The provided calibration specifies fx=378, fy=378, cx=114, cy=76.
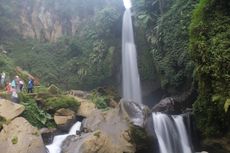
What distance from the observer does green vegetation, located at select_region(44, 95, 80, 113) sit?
20.3 metres

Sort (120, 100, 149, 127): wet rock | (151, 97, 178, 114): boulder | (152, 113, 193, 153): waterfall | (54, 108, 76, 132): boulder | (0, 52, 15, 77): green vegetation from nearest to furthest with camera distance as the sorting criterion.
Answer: (120, 100, 149, 127): wet rock < (152, 113, 193, 153): waterfall < (54, 108, 76, 132): boulder < (151, 97, 178, 114): boulder < (0, 52, 15, 77): green vegetation

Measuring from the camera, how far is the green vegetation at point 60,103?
800 inches

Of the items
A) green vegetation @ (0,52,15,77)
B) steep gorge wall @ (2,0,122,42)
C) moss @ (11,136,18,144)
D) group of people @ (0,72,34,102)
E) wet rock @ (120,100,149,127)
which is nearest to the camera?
moss @ (11,136,18,144)

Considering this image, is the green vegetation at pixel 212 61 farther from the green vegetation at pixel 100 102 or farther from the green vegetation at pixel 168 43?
the green vegetation at pixel 100 102

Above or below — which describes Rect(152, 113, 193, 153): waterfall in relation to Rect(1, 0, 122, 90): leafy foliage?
below

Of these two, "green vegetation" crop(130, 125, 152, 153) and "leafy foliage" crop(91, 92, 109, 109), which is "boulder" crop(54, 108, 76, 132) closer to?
"leafy foliage" crop(91, 92, 109, 109)

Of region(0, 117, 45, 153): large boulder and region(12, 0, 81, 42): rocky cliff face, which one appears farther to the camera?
region(12, 0, 81, 42): rocky cliff face

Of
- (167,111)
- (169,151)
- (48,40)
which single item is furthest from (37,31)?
(169,151)

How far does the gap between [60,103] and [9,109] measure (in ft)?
11.4

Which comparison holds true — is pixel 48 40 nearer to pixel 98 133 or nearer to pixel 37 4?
pixel 37 4

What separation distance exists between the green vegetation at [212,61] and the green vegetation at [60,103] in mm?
6659

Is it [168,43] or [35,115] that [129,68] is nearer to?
[168,43]

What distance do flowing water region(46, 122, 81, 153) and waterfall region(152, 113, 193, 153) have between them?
161 inches

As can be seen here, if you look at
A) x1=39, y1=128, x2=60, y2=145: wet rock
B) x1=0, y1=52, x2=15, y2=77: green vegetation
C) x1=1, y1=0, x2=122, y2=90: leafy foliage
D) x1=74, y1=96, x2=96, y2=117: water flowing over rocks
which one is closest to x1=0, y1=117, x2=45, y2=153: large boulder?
x1=39, y1=128, x2=60, y2=145: wet rock
